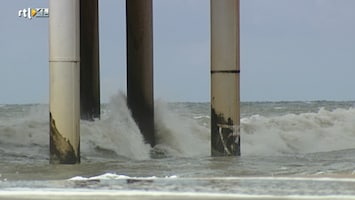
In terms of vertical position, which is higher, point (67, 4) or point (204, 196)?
point (67, 4)

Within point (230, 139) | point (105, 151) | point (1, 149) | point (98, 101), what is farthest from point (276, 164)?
point (98, 101)

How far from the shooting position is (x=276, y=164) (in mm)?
11023

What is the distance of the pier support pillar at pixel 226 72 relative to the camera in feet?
40.9

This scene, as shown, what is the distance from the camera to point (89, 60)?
18.4 metres

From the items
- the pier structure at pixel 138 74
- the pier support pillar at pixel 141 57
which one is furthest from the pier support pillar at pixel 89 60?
the pier support pillar at pixel 141 57

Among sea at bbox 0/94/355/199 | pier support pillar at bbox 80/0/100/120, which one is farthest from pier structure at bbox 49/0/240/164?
pier support pillar at bbox 80/0/100/120

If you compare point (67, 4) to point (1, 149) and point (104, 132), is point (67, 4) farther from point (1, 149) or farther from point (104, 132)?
point (104, 132)

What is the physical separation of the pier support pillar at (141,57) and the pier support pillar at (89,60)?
57.4 inches

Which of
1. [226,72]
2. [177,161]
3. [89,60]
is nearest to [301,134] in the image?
[89,60]

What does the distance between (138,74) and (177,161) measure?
5.60 m

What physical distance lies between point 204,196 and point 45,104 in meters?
17.3

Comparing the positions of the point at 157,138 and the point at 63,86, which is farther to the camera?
the point at 157,138

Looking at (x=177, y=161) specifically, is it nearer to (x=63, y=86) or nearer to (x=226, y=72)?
(x=226, y=72)

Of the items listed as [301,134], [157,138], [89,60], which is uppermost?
[89,60]
